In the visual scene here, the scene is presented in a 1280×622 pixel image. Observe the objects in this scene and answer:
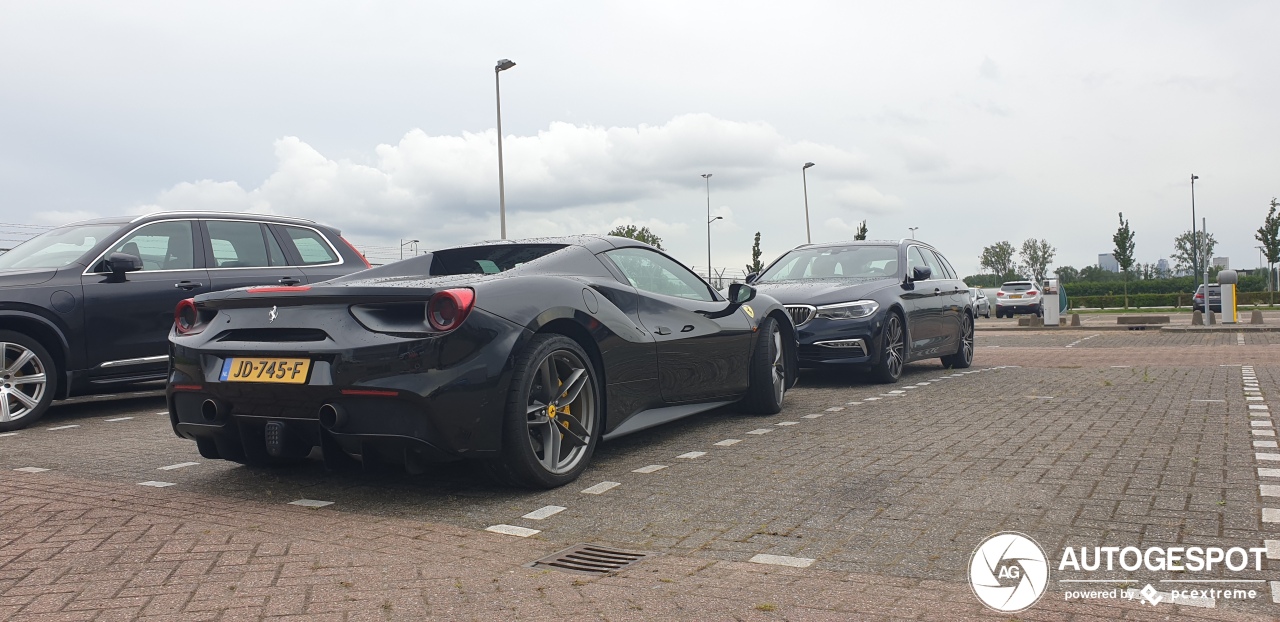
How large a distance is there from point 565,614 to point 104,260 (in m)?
6.12

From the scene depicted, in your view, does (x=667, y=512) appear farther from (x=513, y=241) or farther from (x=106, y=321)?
(x=106, y=321)

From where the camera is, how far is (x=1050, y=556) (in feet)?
11.4

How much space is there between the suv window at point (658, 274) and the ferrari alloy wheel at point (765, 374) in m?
0.59

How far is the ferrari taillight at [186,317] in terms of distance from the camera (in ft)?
15.8

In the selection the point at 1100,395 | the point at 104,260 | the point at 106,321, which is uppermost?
the point at 104,260

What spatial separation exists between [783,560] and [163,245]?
6501mm

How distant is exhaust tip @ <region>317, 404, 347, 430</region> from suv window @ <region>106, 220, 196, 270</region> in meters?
4.52

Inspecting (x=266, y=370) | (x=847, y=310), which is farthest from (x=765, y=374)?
(x=266, y=370)

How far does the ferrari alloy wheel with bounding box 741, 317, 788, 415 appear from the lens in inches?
281

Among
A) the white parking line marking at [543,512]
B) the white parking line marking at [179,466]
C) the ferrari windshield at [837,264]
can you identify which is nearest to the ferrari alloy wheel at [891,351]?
the ferrari windshield at [837,264]

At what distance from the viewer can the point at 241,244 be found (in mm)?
8594

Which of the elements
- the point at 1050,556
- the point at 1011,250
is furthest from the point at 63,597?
the point at 1011,250

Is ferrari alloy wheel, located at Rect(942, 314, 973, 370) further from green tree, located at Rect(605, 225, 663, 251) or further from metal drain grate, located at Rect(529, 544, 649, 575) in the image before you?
green tree, located at Rect(605, 225, 663, 251)

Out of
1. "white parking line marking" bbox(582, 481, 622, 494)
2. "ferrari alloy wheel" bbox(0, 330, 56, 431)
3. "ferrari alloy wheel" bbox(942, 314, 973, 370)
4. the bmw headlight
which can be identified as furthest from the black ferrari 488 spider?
"ferrari alloy wheel" bbox(942, 314, 973, 370)
